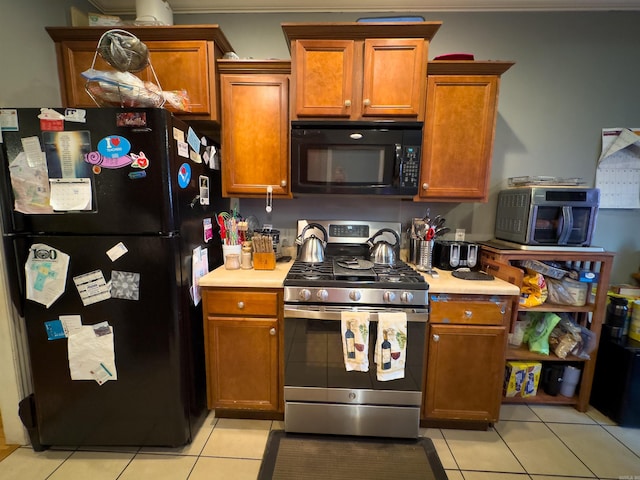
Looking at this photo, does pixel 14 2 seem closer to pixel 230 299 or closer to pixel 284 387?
pixel 230 299

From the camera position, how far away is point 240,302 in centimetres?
156

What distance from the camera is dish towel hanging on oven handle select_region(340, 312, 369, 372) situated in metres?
1.44

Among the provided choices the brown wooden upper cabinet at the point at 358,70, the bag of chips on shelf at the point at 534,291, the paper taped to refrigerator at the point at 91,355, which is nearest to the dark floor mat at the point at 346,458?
the paper taped to refrigerator at the point at 91,355

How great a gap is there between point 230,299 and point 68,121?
3.77 feet

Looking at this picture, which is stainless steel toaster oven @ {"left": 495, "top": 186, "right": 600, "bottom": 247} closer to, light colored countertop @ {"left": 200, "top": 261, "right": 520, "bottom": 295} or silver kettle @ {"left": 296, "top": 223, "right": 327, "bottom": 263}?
light colored countertop @ {"left": 200, "top": 261, "right": 520, "bottom": 295}

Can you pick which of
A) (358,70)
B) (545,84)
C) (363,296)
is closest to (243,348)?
(363,296)

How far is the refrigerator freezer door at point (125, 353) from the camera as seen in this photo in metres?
1.34

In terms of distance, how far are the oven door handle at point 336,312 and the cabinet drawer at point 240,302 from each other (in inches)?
5.5

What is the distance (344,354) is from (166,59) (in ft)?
6.68

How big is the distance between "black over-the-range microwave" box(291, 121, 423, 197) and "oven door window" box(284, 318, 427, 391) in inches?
32.5

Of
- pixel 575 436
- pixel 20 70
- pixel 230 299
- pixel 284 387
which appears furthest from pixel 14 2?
pixel 575 436

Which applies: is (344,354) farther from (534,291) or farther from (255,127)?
(255,127)

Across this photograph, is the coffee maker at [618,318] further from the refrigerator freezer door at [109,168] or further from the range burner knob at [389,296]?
the refrigerator freezer door at [109,168]

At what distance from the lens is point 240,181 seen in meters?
1.82
